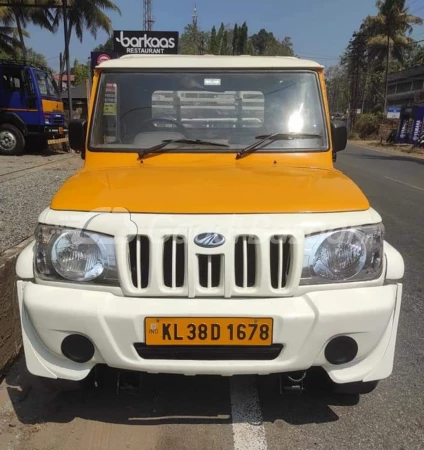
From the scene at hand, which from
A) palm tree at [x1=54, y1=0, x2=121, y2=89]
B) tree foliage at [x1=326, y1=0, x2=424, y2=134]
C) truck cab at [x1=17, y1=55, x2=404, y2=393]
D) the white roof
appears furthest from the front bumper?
tree foliage at [x1=326, y1=0, x2=424, y2=134]

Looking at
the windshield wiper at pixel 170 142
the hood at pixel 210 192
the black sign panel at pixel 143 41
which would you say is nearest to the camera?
the hood at pixel 210 192

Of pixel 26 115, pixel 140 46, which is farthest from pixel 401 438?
pixel 140 46

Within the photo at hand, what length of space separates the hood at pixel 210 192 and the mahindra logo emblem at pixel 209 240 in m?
0.13

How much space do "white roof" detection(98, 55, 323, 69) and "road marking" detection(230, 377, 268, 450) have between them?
7.40ft

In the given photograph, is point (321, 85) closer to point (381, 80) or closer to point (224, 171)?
point (224, 171)

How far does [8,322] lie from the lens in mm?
3416

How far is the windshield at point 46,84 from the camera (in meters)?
16.9

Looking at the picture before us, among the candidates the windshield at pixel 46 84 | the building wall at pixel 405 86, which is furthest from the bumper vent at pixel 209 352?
the building wall at pixel 405 86

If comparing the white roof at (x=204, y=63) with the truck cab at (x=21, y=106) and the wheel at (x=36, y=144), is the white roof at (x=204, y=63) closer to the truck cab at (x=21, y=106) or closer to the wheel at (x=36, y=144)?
the truck cab at (x=21, y=106)

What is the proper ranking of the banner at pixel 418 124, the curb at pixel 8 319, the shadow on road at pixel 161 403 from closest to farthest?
the shadow on road at pixel 161 403 → the curb at pixel 8 319 → the banner at pixel 418 124

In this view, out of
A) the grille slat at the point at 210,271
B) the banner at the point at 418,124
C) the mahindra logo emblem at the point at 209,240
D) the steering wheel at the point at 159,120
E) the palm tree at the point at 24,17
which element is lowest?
the banner at the point at 418,124

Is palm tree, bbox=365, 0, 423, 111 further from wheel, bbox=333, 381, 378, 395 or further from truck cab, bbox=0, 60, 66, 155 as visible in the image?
wheel, bbox=333, 381, 378, 395

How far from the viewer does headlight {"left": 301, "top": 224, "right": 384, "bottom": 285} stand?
2.42 metres

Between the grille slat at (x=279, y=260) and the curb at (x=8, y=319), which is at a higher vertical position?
the grille slat at (x=279, y=260)
